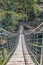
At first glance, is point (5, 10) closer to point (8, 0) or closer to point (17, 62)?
point (8, 0)

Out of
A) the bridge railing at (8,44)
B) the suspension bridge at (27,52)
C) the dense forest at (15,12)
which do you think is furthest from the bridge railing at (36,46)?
the dense forest at (15,12)

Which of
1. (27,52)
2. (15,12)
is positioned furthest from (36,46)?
(15,12)

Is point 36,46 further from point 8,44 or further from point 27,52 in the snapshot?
point 8,44

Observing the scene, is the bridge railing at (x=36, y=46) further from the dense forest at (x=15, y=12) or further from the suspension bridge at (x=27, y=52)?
the dense forest at (x=15, y=12)

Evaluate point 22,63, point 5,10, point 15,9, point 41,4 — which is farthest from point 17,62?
point 41,4

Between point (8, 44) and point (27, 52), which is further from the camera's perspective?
point (8, 44)

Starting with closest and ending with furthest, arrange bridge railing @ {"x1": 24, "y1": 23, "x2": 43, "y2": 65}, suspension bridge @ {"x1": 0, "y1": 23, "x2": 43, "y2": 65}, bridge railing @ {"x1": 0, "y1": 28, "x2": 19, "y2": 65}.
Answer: bridge railing @ {"x1": 24, "y1": 23, "x2": 43, "y2": 65}
suspension bridge @ {"x1": 0, "y1": 23, "x2": 43, "y2": 65}
bridge railing @ {"x1": 0, "y1": 28, "x2": 19, "y2": 65}

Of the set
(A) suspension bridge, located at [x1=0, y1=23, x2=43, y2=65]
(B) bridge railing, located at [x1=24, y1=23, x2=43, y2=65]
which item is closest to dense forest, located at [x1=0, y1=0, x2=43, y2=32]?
(A) suspension bridge, located at [x1=0, y1=23, x2=43, y2=65]

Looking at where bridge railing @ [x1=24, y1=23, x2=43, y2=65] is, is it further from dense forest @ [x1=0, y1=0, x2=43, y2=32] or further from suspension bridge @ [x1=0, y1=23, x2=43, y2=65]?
dense forest @ [x1=0, y1=0, x2=43, y2=32]
